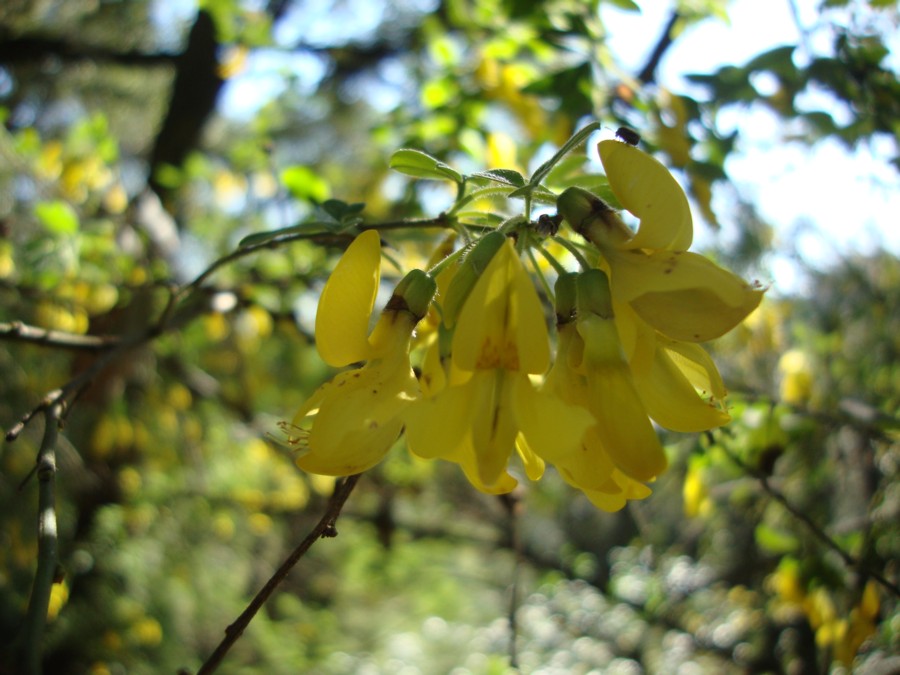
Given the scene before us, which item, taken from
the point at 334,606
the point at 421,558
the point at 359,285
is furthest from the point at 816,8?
the point at 334,606

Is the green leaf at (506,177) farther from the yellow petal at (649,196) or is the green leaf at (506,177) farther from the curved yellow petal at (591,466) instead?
the curved yellow petal at (591,466)

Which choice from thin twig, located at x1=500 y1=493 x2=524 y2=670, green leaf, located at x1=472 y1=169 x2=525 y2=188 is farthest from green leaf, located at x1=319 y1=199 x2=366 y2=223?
thin twig, located at x1=500 y1=493 x2=524 y2=670

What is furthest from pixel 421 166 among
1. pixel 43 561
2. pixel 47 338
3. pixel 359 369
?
pixel 47 338

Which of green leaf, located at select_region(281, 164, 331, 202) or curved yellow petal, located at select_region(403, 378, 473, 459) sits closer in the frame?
curved yellow petal, located at select_region(403, 378, 473, 459)

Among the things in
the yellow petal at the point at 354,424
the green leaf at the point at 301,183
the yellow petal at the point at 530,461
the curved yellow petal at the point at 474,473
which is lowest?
the green leaf at the point at 301,183

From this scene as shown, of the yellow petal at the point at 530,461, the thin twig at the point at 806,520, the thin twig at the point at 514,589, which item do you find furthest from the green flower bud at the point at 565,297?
the thin twig at the point at 514,589

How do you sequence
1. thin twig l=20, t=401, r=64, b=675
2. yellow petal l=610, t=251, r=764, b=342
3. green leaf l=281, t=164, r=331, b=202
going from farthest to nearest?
green leaf l=281, t=164, r=331, b=202 < yellow petal l=610, t=251, r=764, b=342 < thin twig l=20, t=401, r=64, b=675

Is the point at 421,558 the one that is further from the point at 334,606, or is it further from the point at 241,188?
the point at 241,188

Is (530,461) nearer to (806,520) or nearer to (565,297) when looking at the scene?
(565,297)

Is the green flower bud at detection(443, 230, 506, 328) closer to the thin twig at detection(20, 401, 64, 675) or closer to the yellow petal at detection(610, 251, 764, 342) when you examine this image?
the yellow petal at detection(610, 251, 764, 342)
